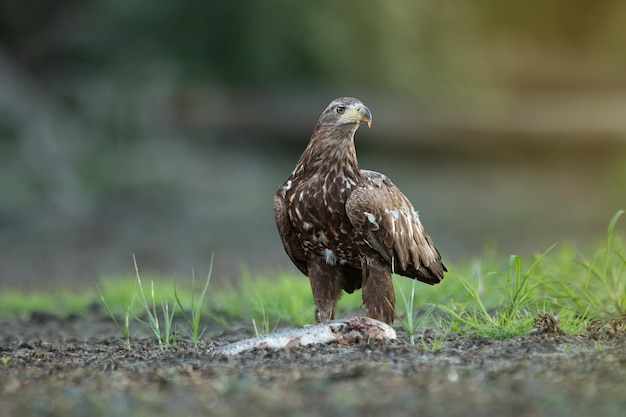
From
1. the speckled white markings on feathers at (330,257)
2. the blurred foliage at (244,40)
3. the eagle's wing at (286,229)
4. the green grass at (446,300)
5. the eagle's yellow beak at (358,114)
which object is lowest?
the green grass at (446,300)

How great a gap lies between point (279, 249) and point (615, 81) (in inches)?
665

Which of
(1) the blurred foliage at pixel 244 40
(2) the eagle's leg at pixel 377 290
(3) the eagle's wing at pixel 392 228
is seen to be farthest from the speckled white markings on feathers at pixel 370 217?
(1) the blurred foliage at pixel 244 40

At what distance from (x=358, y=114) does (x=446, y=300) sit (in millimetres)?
1505

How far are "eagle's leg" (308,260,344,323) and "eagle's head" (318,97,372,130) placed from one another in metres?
0.76

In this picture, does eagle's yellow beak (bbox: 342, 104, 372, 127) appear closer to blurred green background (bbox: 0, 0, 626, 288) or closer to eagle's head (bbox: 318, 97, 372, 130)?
eagle's head (bbox: 318, 97, 372, 130)

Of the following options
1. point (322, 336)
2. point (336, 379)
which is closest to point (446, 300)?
point (322, 336)

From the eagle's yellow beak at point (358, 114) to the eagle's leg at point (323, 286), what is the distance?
31.0 inches

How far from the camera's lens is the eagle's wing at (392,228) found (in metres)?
5.08

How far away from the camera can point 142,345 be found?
16.5ft

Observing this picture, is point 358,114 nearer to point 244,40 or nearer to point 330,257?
point 330,257

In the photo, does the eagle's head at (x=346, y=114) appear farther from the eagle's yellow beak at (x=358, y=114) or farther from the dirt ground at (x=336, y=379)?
the dirt ground at (x=336, y=379)

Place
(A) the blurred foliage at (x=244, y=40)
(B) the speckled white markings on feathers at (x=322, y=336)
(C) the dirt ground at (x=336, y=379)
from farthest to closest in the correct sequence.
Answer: (A) the blurred foliage at (x=244, y=40)
(B) the speckled white markings on feathers at (x=322, y=336)
(C) the dirt ground at (x=336, y=379)

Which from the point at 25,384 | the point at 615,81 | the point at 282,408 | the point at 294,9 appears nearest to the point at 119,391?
the point at 25,384

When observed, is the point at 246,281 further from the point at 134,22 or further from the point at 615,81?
the point at 615,81
